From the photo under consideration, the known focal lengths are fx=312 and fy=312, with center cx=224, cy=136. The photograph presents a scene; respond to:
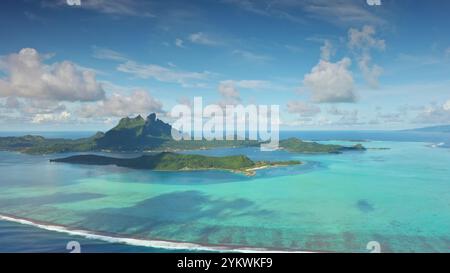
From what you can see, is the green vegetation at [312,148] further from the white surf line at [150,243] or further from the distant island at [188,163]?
the white surf line at [150,243]

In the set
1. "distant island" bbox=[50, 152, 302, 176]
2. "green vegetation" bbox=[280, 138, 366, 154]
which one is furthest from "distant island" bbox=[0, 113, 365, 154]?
"distant island" bbox=[50, 152, 302, 176]

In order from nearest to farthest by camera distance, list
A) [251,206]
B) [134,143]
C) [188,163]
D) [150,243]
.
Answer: [150,243], [251,206], [188,163], [134,143]

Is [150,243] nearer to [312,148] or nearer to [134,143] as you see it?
[134,143]

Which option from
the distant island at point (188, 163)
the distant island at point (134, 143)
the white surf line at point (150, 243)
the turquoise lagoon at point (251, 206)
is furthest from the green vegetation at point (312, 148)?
the white surf line at point (150, 243)

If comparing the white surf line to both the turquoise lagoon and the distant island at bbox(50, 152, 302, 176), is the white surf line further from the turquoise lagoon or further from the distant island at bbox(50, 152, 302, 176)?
the distant island at bbox(50, 152, 302, 176)

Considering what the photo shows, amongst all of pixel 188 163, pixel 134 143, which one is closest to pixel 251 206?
pixel 188 163
